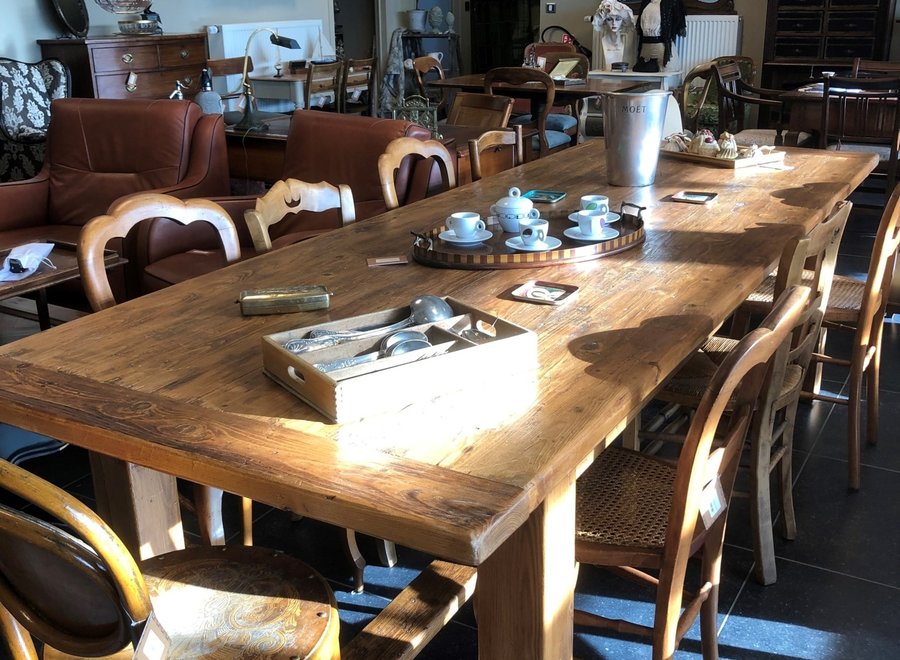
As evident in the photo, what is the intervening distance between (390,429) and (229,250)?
1122 millimetres

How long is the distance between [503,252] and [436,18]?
8.22 m

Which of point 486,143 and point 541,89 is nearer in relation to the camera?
point 486,143

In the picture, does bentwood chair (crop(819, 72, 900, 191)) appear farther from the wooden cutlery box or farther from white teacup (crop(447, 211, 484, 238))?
the wooden cutlery box

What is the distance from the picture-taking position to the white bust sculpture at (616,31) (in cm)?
813

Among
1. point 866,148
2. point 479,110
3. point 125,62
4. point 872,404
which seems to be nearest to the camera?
point 872,404

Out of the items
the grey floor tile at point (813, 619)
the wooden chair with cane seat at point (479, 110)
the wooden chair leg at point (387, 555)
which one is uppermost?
the wooden chair with cane seat at point (479, 110)

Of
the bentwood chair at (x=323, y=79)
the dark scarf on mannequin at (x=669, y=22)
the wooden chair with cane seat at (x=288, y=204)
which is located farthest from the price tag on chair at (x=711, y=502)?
the dark scarf on mannequin at (x=669, y=22)

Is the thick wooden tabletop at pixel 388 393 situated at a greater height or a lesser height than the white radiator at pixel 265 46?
lesser

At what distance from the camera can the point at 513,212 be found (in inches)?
91.0

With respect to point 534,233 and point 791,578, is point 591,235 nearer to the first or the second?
point 534,233

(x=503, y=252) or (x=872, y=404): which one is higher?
(x=503, y=252)

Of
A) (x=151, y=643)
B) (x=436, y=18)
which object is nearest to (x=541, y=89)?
(x=436, y=18)

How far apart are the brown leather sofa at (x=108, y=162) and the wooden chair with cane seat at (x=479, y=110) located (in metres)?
1.26

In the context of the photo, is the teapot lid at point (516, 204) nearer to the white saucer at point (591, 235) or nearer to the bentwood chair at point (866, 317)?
the white saucer at point (591, 235)
